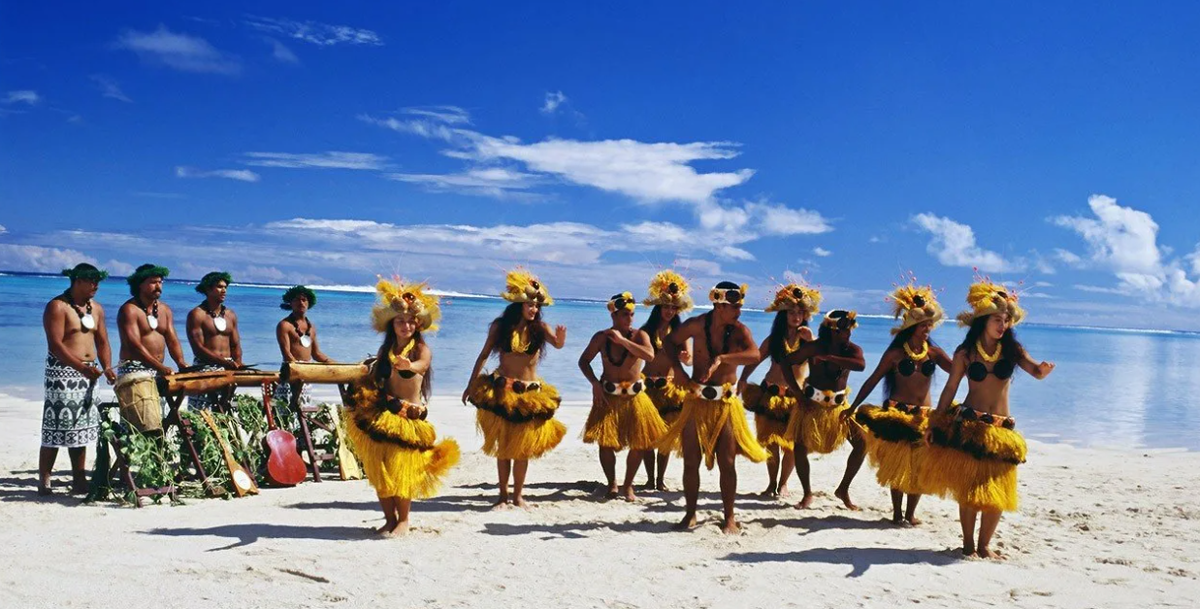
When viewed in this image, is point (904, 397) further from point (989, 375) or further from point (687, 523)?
point (687, 523)

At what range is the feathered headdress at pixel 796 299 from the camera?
724cm

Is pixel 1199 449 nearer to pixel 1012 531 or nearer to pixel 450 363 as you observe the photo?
pixel 1012 531

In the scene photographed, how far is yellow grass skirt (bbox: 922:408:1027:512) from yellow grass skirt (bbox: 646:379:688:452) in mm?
2370

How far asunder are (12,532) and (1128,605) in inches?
249

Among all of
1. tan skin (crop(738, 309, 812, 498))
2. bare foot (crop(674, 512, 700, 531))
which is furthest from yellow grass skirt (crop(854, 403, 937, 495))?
bare foot (crop(674, 512, 700, 531))

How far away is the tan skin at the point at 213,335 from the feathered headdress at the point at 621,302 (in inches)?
119

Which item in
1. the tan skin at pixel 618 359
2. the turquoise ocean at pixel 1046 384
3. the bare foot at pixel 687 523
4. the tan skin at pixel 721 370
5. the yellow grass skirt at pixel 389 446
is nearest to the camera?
the yellow grass skirt at pixel 389 446

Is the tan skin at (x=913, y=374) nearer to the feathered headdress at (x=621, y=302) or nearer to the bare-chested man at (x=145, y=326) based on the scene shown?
the feathered headdress at (x=621, y=302)

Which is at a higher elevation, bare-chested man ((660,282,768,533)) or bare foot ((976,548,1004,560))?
bare-chested man ((660,282,768,533))

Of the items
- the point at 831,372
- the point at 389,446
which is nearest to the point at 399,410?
the point at 389,446

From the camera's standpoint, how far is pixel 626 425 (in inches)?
285

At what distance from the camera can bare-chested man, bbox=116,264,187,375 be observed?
707cm

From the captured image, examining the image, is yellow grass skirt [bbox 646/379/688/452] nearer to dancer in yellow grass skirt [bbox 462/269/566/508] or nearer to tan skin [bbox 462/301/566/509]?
dancer in yellow grass skirt [bbox 462/269/566/508]

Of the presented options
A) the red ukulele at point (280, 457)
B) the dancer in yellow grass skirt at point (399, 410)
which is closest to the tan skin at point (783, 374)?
the dancer in yellow grass skirt at point (399, 410)
